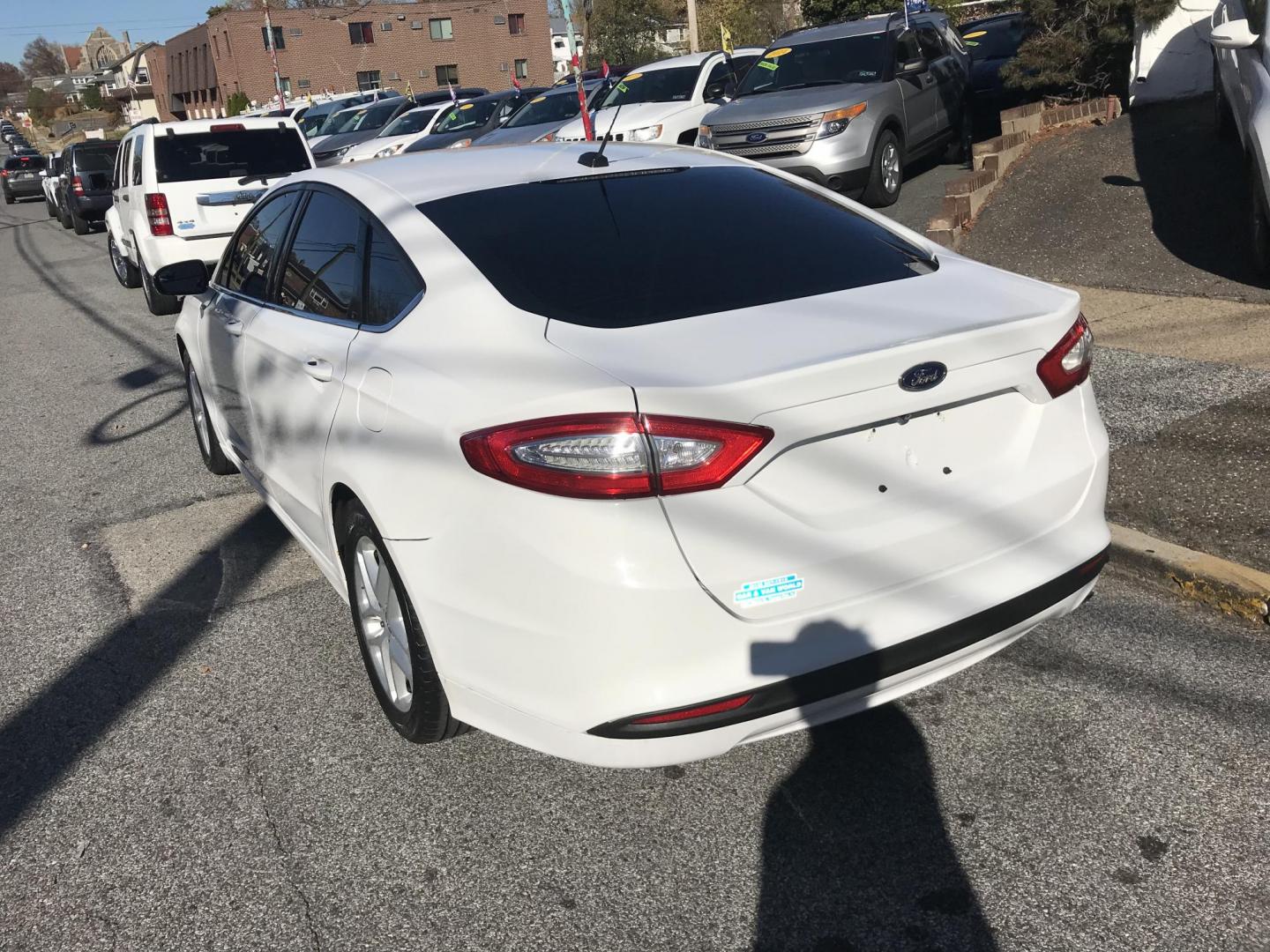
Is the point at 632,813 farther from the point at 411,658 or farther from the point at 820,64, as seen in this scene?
the point at 820,64

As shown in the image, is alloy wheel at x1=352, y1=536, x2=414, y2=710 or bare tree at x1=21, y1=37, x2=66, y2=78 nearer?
alloy wheel at x1=352, y1=536, x2=414, y2=710

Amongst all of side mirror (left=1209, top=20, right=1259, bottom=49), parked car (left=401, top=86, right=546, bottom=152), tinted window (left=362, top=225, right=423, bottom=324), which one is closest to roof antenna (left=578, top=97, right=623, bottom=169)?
tinted window (left=362, top=225, right=423, bottom=324)

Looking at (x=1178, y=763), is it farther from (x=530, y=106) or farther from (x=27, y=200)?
(x=27, y=200)

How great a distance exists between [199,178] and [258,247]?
26.1ft

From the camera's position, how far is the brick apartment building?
69.5 m

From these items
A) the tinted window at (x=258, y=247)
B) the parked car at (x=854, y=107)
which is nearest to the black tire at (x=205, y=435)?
the tinted window at (x=258, y=247)

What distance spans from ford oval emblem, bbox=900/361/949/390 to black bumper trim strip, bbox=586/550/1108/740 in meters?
0.60

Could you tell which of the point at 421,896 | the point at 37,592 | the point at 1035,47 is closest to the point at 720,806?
the point at 421,896

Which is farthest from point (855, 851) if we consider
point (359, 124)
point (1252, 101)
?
point (359, 124)

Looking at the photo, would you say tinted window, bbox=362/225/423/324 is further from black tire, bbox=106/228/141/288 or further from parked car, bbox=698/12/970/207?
black tire, bbox=106/228/141/288

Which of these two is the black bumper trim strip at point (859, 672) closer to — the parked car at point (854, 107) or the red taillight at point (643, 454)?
the red taillight at point (643, 454)

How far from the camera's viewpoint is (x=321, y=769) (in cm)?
352

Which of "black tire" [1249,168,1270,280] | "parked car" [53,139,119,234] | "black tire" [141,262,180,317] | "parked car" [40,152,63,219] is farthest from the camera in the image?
"parked car" [40,152,63,219]

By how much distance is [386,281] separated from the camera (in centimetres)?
354
